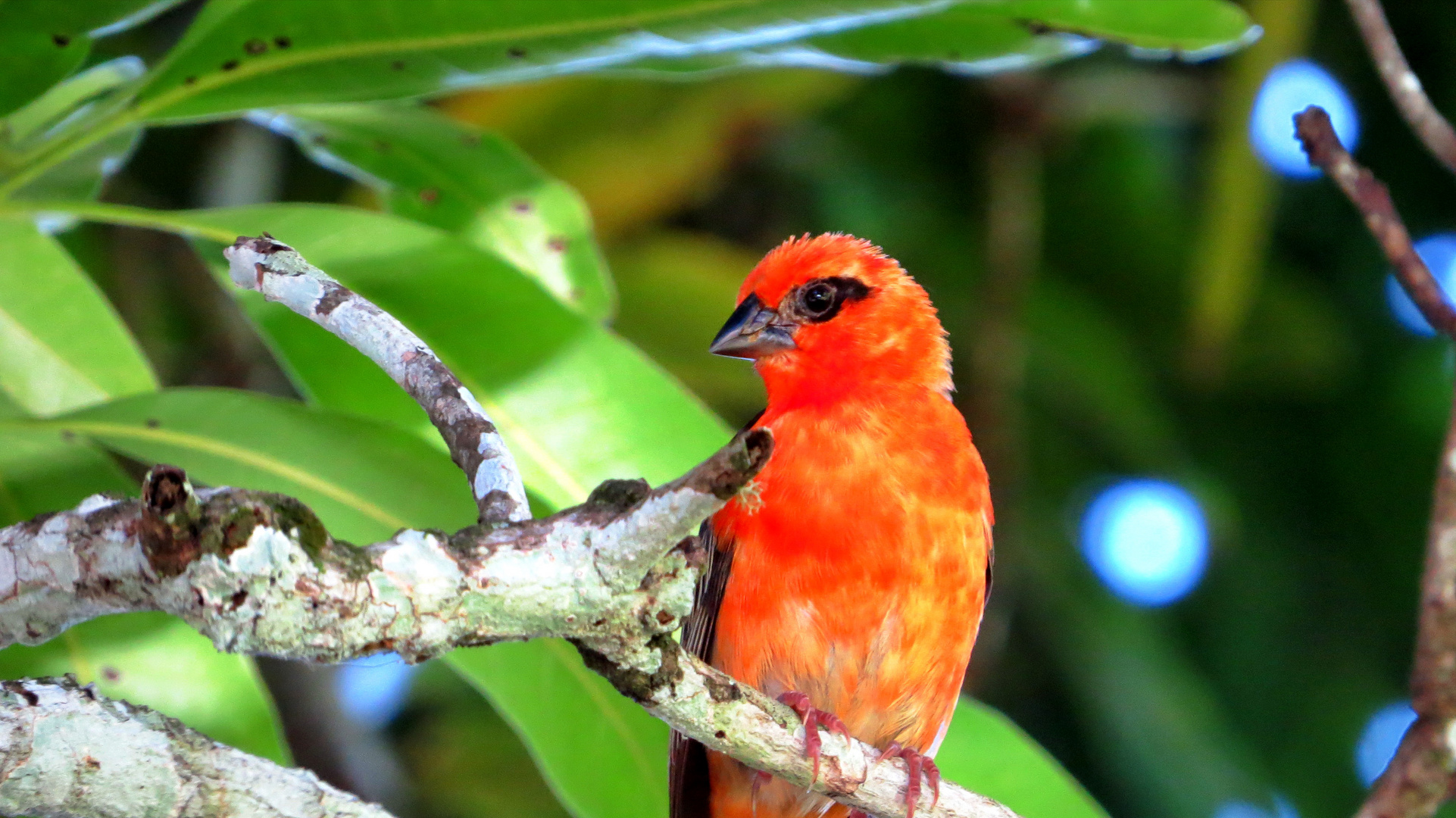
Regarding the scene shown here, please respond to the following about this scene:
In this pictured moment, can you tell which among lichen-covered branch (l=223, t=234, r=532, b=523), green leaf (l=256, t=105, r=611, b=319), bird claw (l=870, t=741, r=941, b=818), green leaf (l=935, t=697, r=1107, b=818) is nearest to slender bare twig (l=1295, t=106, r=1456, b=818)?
green leaf (l=935, t=697, r=1107, b=818)

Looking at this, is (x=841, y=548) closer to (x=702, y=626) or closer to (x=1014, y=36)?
(x=702, y=626)

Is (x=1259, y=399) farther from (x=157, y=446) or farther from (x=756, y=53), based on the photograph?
(x=157, y=446)

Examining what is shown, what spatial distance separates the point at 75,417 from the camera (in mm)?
2373

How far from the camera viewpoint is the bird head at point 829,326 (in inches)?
118

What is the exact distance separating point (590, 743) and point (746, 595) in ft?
1.34

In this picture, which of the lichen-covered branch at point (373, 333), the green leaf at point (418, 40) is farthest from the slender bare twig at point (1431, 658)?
the lichen-covered branch at point (373, 333)

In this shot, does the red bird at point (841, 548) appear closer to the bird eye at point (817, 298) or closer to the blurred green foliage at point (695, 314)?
the bird eye at point (817, 298)

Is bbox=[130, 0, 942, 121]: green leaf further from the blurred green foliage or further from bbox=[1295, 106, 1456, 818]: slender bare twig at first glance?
bbox=[1295, 106, 1456, 818]: slender bare twig

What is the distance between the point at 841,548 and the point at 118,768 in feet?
4.72

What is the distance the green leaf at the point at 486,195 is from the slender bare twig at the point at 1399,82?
1.72 m

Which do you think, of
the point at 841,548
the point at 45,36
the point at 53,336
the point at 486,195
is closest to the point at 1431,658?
the point at 841,548

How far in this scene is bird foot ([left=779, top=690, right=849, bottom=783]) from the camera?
190cm

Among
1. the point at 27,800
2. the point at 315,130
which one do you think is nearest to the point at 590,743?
the point at 27,800

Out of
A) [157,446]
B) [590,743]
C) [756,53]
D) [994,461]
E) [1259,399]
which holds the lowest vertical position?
[1259,399]
